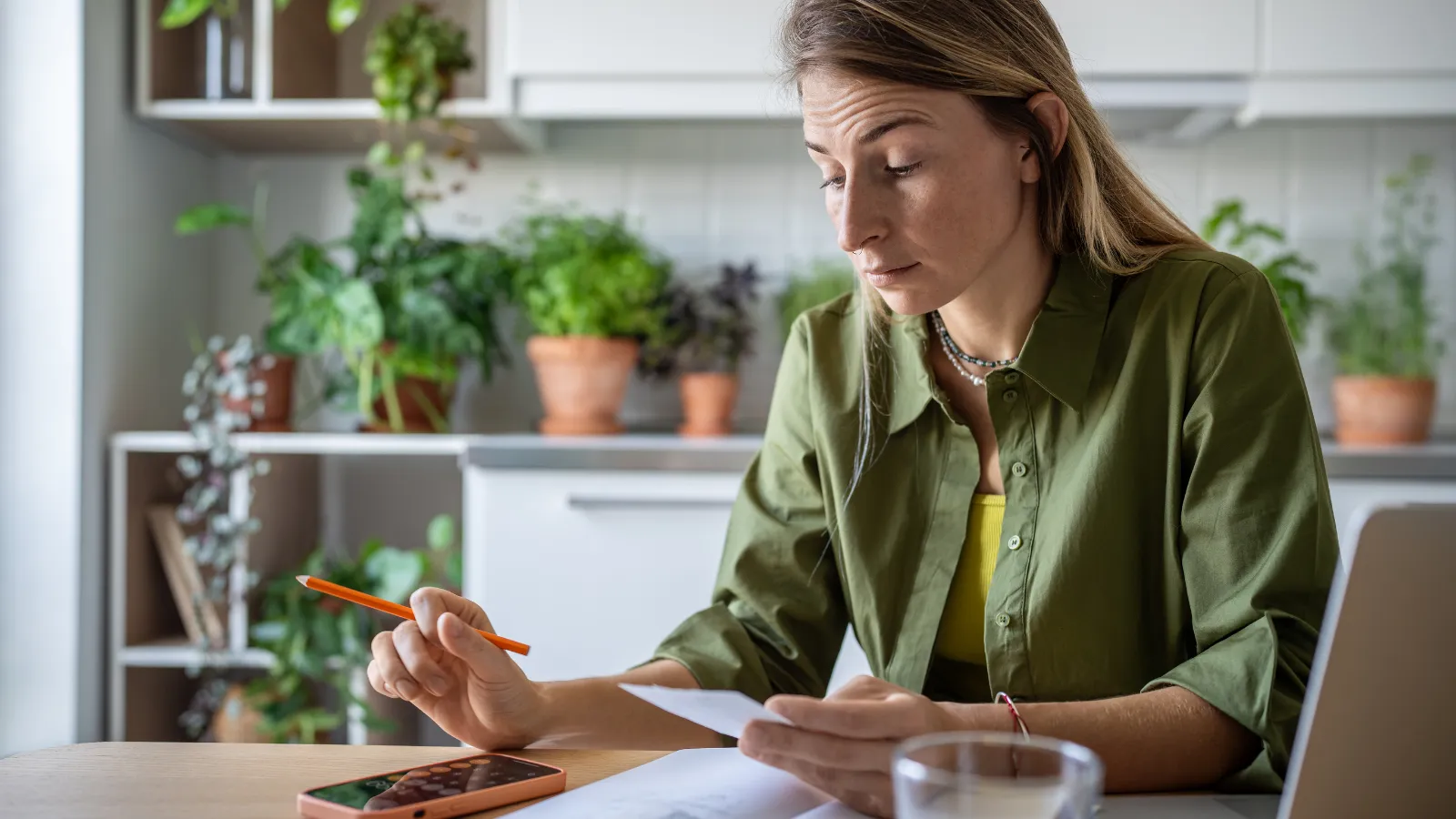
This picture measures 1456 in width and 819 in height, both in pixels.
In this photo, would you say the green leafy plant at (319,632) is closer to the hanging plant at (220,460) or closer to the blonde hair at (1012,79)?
the hanging plant at (220,460)

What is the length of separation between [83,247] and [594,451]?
3.30 feet

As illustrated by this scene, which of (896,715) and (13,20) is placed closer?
(896,715)

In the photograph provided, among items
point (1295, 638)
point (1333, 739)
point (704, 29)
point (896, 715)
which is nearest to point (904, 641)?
point (1295, 638)

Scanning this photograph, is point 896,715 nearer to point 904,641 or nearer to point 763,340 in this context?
point 904,641

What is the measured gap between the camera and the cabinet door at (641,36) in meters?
2.26

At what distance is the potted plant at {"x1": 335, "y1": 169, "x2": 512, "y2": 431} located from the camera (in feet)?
7.63

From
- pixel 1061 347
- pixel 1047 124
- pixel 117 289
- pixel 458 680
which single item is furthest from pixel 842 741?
pixel 117 289

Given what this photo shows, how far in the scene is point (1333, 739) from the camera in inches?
22.9

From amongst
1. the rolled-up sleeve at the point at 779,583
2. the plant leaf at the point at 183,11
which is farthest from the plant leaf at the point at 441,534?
the rolled-up sleeve at the point at 779,583

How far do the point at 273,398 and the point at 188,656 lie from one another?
0.50m

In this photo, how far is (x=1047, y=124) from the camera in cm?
116

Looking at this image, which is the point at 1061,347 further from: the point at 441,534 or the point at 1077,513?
the point at 441,534

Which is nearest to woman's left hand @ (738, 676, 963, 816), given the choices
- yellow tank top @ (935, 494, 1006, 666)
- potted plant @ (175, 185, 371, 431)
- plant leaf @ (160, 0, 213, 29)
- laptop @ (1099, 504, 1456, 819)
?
laptop @ (1099, 504, 1456, 819)

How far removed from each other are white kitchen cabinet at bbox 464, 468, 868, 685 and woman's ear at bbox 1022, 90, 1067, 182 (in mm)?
1058
